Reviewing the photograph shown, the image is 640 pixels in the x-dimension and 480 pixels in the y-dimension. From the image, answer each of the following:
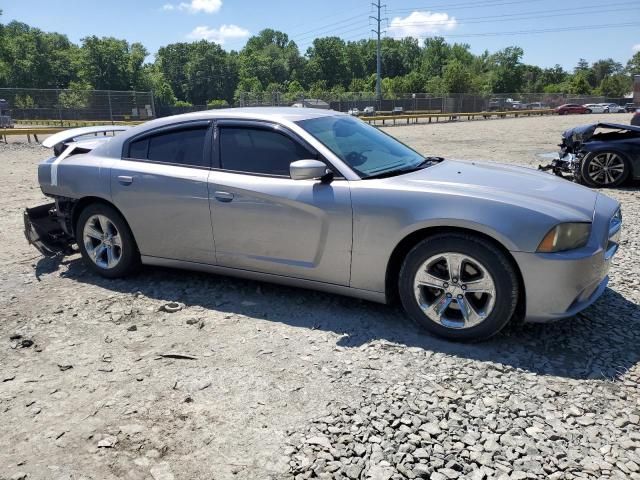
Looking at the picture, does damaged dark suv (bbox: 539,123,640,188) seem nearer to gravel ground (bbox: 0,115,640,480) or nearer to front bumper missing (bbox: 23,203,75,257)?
gravel ground (bbox: 0,115,640,480)

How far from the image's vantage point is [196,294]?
4.51 meters

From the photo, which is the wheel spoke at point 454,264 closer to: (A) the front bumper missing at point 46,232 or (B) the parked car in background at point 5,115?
(A) the front bumper missing at point 46,232

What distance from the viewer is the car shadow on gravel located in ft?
10.6

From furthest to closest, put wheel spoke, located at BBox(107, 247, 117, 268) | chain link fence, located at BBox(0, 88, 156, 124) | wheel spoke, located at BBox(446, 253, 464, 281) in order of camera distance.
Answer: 1. chain link fence, located at BBox(0, 88, 156, 124)
2. wheel spoke, located at BBox(107, 247, 117, 268)
3. wheel spoke, located at BBox(446, 253, 464, 281)

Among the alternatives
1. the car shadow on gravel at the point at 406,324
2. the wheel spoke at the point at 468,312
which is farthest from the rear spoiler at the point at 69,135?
the wheel spoke at the point at 468,312

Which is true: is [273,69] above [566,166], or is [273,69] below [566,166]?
above

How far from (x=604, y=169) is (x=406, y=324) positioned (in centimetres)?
702

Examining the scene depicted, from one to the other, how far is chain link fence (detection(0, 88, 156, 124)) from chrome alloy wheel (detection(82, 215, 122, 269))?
81.1 feet

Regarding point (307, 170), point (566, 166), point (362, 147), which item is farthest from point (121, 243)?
point (566, 166)

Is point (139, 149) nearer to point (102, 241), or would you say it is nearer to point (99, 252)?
point (102, 241)

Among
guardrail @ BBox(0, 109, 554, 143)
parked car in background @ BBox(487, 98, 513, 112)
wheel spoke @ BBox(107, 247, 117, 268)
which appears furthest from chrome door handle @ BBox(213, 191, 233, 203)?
parked car in background @ BBox(487, 98, 513, 112)

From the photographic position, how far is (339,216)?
12.0 feet

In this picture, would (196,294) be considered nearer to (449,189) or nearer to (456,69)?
(449,189)

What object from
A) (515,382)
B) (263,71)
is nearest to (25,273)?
(515,382)
